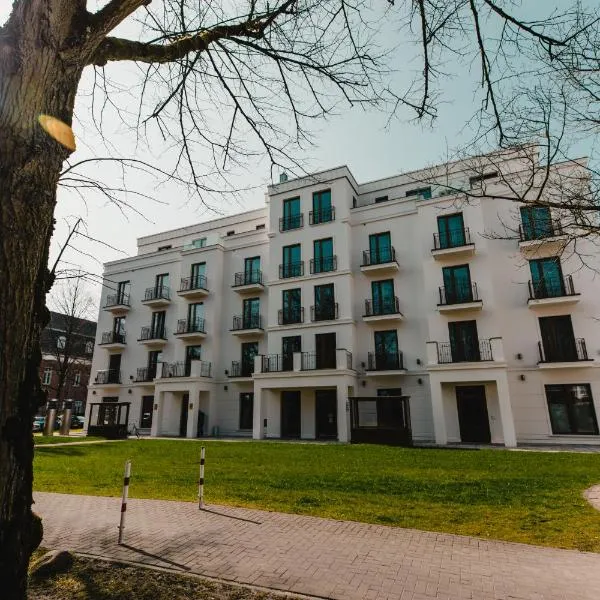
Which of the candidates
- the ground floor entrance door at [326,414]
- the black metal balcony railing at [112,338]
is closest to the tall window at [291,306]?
the ground floor entrance door at [326,414]

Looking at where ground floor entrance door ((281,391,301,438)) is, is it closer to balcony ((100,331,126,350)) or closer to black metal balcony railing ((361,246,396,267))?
black metal balcony railing ((361,246,396,267))

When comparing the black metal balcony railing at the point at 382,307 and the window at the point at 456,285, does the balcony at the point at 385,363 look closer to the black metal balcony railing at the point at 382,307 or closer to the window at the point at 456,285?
the black metal balcony railing at the point at 382,307

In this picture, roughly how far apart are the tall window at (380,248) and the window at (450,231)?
2.96 m

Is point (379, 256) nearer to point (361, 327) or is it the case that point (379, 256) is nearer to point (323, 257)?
point (323, 257)

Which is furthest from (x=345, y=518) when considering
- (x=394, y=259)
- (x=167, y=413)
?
(x=167, y=413)

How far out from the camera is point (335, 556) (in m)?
4.54

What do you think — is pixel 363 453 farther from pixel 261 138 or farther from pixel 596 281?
pixel 596 281

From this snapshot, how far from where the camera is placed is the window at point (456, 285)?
21.0m

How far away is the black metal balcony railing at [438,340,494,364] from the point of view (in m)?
19.8

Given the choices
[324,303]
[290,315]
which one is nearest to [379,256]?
[324,303]

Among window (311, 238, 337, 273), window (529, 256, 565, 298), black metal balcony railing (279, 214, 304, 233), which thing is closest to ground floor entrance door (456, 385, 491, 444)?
window (529, 256, 565, 298)

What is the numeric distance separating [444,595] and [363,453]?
1088cm

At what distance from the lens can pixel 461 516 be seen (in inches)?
247

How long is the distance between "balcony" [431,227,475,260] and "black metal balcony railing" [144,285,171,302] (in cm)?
1928
